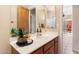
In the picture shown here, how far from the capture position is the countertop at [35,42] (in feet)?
5.13

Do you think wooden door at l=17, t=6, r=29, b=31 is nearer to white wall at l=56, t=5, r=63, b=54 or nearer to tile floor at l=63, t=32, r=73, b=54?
white wall at l=56, t=5, r=63, b=54

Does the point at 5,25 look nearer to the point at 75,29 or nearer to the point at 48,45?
the point at 48,45

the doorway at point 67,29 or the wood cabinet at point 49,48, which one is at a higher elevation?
the doorway at point 67,29

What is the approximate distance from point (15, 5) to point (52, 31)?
49 centimetres

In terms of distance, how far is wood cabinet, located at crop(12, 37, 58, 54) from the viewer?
160cm

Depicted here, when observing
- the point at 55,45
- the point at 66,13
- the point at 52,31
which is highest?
the point at 66,13

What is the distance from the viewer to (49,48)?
1.63 meters

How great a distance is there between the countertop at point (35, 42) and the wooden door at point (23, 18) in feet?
0.48

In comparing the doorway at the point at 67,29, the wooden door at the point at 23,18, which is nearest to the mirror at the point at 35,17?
the wooden door at the point at 23,18

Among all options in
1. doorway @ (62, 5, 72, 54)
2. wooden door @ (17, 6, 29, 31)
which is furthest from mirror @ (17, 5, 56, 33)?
doorway @ (62, 5, 72, 54)

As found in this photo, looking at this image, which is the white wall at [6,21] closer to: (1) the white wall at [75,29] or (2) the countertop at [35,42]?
(2) the countertop at [35,42]
